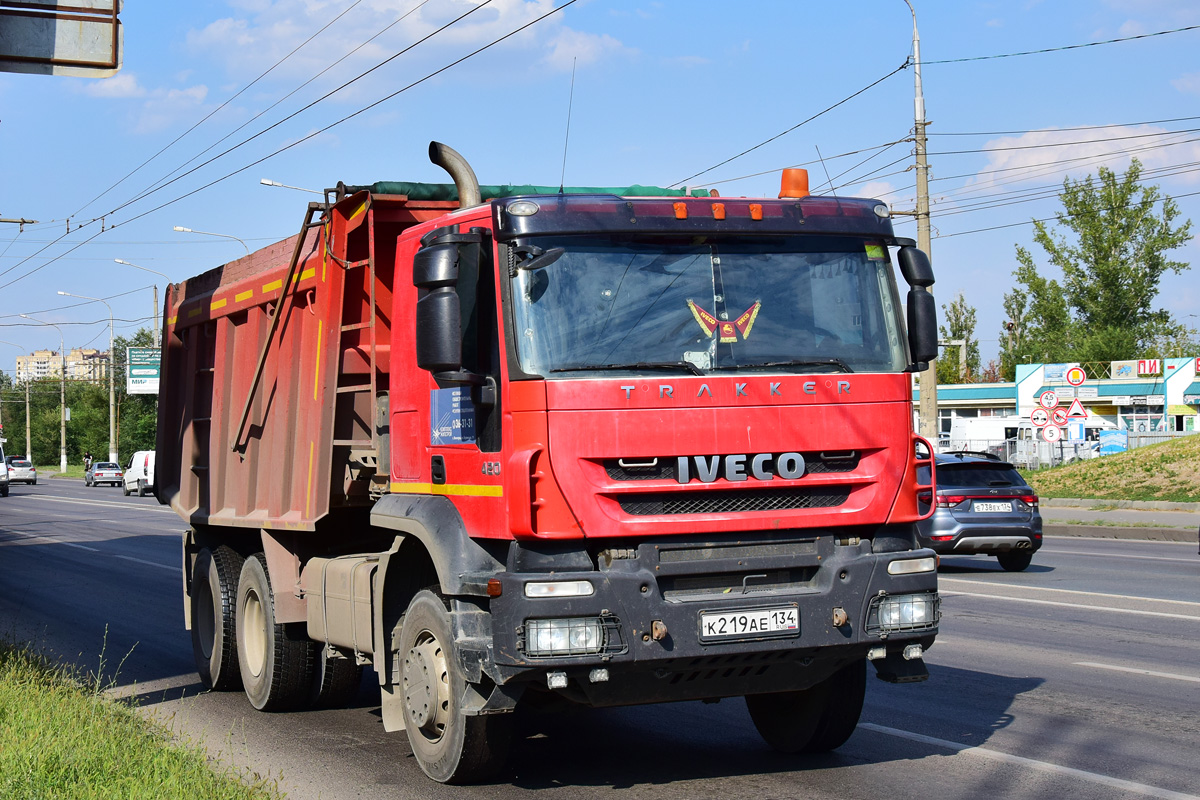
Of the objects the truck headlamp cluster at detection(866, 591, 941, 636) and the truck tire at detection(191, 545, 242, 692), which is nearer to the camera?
the truck headlamp cluster at detection(866, 591, 941, 636)

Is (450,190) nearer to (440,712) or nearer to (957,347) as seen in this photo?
(440,712)

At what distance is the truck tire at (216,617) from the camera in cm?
909

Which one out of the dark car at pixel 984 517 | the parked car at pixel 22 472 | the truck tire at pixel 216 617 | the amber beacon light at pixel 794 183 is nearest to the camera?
the amber beacon light at pixel 794 183

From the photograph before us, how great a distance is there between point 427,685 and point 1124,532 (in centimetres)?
1993

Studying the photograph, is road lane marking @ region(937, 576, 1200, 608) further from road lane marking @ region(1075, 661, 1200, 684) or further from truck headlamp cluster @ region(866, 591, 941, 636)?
truck headlamp cluster @ region(866, 591, 941, 636)

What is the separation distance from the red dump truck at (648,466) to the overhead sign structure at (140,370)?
5974 centimetres

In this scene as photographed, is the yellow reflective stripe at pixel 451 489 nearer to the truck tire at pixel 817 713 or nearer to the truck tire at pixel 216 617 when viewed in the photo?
the truck tire at pixel 817 713

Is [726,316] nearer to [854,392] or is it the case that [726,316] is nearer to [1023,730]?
[854,392]

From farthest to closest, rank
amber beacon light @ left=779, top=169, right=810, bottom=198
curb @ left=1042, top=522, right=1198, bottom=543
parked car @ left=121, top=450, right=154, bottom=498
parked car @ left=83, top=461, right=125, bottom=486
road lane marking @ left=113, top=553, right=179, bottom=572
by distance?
parked car @ left=83, top=461, right=125, bottom=486 → parked car @ left=121, top=450, right=154, bottom=498 → curb @ left=1042, top=522, right=1198, bottom=543 → road lane marking @ left=113, top=553, right=179, bottom=572 → amber beacon light @ left=779, top=169, right=810, bottom=198

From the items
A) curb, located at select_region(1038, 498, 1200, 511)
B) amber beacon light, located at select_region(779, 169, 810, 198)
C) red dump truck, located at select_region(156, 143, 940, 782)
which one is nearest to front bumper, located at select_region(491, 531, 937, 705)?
red dump truck, located at select_region(156, 143, 940, 782)

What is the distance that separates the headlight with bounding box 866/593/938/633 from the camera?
225 inches

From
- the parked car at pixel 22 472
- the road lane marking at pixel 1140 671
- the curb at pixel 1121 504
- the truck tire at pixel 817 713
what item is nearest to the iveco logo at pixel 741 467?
the truck tire at pixel 817 713

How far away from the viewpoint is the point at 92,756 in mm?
5973

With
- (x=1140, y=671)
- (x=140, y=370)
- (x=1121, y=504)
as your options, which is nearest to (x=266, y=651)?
(x=1140, y=671)
